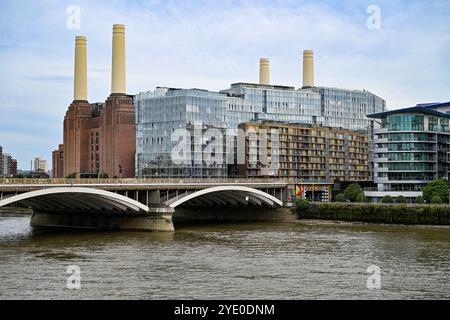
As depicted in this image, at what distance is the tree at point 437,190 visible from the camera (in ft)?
245

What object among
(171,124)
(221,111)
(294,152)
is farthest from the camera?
(221,111)

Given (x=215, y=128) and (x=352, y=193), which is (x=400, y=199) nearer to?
(x=352, y=193)

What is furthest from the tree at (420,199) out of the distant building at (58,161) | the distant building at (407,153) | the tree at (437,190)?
the distant building at (58,161)

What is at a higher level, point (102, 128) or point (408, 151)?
point (102, 128)

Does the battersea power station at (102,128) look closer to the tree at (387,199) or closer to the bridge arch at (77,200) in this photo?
the bridge arch at (77,200)

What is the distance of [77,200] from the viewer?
62.9m

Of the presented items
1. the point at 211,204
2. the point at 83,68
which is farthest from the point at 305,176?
the point at 83,68

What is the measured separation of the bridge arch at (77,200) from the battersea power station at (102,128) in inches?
1631

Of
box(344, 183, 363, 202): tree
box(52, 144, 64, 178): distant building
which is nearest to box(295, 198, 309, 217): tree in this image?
box(344, 183, 363, 202): tree

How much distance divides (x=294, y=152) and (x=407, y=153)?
1034 inches

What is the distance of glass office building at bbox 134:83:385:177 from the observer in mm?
104562

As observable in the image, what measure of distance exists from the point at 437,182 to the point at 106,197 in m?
37.0

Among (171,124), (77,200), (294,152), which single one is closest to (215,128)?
(171,124)

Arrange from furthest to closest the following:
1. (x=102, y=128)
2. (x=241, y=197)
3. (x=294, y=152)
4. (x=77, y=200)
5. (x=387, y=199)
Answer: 1. (x=102, y=128)
2. (x=294, y=152)
3. (x=241, y=197)
4. (x=387, y=199)
5. (x=77, y=200)
